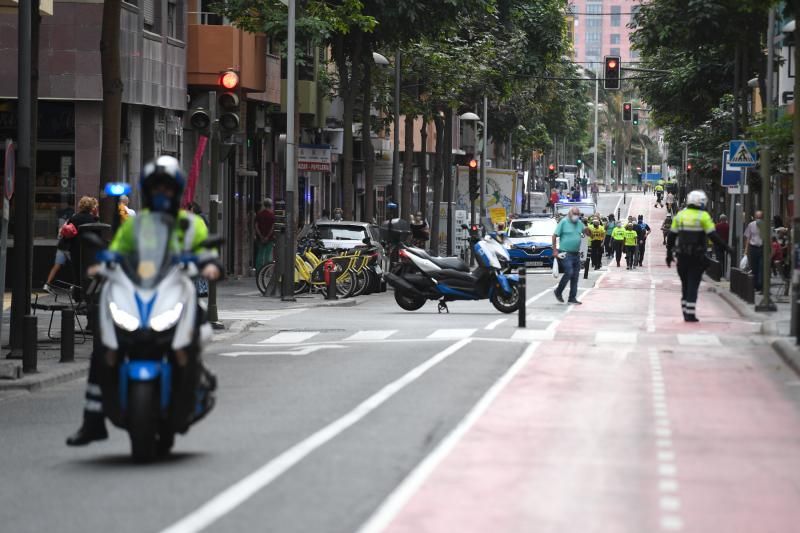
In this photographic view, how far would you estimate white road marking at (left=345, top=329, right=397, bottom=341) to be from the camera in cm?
2318

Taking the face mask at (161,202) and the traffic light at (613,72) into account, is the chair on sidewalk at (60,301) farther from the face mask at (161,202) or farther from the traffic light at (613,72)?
the traffic light at (613,72)

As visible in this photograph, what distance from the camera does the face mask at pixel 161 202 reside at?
11477 millimetres

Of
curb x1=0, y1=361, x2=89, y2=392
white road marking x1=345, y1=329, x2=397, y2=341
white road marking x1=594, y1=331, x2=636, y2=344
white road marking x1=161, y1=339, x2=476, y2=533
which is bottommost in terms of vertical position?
curb x1=0, y1=361, x2=89, y2=392

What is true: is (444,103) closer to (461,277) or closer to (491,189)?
(491,189)

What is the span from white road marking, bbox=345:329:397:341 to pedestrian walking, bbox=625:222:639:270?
131 feet

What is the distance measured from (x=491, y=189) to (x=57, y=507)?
6576 centimetres

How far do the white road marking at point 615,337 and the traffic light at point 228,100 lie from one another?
222 inches

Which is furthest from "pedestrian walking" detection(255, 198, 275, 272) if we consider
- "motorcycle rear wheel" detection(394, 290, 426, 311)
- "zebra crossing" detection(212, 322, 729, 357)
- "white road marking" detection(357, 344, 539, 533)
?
"white road marking" detection(357, 344, 539, 533)

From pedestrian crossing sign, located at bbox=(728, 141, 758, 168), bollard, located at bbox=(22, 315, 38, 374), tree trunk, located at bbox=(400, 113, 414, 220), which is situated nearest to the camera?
bollard, located at bbox=(22, 315, 38, 374)

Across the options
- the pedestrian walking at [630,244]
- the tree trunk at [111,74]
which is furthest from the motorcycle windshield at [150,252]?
the pedestrian walking at [630,244]

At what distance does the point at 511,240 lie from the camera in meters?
62.6

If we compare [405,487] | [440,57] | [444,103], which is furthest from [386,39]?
[405,487]

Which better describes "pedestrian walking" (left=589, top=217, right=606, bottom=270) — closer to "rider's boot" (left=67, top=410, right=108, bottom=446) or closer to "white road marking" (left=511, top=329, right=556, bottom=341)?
"white road marking" (left=511, top=329, right=556, bottom=341)

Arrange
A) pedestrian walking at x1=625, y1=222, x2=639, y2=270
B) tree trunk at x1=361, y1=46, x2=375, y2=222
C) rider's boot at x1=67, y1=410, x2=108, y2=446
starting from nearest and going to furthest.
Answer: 1. rider's boot at x1=67, y1=410, x2=108, y2=446
2. tree trunk at x1=361, y1=46, x2=375, y2=222
3. pedestrian walking at x1=625, y1=222, x2=639, y2=270
